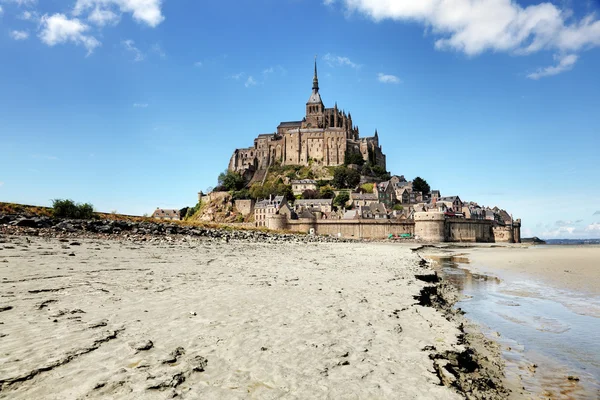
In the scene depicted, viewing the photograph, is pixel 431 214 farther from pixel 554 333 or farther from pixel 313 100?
pixel 313 100

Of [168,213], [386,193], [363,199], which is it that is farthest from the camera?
[168,213]

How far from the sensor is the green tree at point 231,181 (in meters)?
105

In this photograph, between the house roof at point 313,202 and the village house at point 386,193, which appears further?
the village house at point 386,193

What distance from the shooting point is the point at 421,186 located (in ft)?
364

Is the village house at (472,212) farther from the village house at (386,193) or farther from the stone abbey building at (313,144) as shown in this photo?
the stone abbey building at (313,144)

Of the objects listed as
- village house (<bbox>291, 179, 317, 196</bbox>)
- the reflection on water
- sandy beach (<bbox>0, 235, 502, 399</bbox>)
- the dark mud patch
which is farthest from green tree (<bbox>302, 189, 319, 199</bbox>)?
the dark mud patch

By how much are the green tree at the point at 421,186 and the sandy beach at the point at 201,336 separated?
104298 mm

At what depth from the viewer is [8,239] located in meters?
13.5

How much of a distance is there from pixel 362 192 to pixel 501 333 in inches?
3453

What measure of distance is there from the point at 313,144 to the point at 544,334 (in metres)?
108

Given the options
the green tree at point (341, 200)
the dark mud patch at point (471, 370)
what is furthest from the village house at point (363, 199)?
the dark mud patch at point (471, 370)

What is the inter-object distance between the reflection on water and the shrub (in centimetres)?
2393

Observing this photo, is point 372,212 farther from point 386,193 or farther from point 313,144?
point 313,144

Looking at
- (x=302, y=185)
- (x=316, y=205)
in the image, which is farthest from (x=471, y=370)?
(x=302, y=185)
